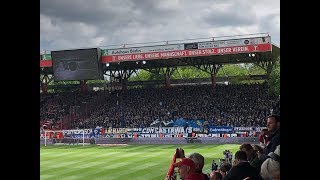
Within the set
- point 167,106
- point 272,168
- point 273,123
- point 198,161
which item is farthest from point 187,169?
point 167,106

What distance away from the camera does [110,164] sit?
695 inches

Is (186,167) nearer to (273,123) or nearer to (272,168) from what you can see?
(272,168)

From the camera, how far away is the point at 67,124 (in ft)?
115

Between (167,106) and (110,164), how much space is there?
688 inches

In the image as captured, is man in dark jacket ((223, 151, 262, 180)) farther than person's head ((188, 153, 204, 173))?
No

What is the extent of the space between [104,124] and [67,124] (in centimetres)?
368

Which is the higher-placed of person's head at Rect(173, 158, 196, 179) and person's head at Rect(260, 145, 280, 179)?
person's head at Rect(260, 145, 280, 179)

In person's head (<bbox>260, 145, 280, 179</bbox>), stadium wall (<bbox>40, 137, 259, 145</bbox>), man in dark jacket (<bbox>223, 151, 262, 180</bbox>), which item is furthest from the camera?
stadium wall (<bbox>40, 137, 259, 145</bbox>)

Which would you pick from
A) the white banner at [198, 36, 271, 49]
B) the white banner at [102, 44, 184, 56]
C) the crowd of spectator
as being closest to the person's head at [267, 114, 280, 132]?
the crowd of spectator

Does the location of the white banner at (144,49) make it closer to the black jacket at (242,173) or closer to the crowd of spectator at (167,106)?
the crowd of spectator at (167,106)

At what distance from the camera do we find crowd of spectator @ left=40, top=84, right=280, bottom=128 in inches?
1223

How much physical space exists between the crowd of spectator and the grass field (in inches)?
335

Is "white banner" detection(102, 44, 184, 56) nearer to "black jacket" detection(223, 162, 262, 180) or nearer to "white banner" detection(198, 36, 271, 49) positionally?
"white banner" detection(198, 36, 271, 49)

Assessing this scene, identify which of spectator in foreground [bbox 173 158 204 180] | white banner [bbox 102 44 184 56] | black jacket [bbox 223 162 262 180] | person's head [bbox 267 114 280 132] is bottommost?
black jacket [bbox 223 162 262 180]
